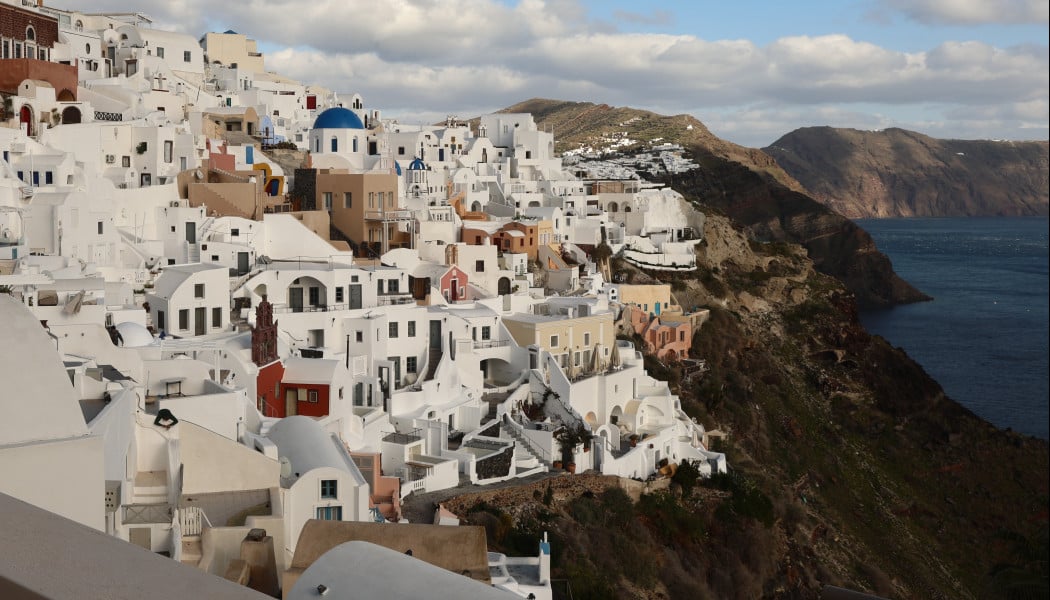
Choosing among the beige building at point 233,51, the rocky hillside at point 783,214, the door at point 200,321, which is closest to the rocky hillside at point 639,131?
the rocky hillside at point 783,214

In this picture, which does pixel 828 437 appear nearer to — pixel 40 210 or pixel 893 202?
pixel 40 210

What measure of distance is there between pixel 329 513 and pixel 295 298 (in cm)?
1103

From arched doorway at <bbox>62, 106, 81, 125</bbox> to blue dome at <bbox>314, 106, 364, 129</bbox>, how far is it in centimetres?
1129

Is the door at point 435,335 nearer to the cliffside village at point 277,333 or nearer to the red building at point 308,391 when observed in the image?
the cliffside village at point 277,333

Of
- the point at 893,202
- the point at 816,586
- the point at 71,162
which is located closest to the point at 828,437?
the point at 816,586

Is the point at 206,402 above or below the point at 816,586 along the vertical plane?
above

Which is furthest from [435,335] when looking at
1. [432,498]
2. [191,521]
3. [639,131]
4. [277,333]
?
[639,131]

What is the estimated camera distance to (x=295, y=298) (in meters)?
24.9

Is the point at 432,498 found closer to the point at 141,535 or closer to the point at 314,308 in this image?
the point at 314,308

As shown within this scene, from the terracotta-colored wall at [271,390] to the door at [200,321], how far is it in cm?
303

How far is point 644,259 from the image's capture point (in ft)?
152

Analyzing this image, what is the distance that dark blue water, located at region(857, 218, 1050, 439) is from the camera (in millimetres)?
44125

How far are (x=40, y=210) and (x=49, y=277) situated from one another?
4.60 metres

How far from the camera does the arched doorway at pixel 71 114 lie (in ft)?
100
